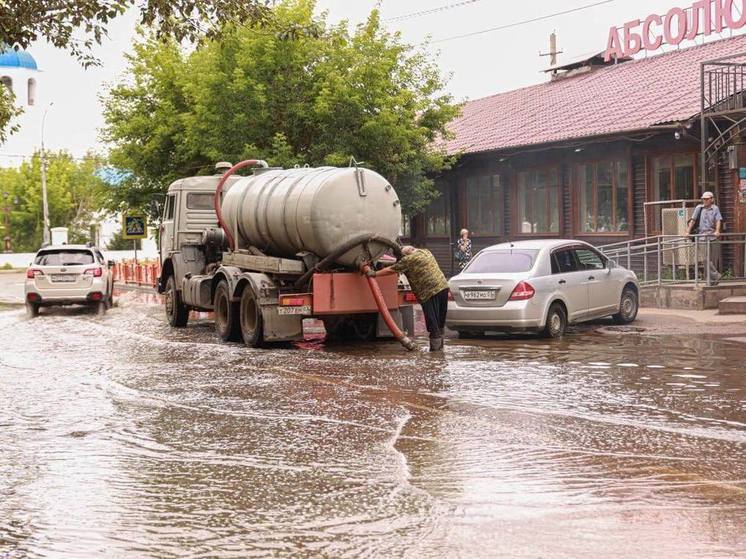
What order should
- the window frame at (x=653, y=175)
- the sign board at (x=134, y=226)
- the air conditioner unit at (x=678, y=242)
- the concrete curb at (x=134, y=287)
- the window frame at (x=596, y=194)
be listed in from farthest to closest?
the concrete curb at (x=134, y=287) → the sign board at (x=134, y=226) → the window frame at (x=596, y=194) → the window frame at (x=653, y=175) → the air conditioner unit at (x=678, y=242)

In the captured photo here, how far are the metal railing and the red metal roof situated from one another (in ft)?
8.98

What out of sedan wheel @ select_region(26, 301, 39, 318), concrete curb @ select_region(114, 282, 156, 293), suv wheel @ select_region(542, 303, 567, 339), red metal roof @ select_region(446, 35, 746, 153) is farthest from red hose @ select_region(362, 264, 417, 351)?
concrete curb @ select_region(114, 282, 156, 293)

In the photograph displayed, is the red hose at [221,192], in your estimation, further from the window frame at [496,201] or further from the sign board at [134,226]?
the sign board at [134,226]

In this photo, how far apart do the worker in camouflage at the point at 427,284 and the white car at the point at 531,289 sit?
3.97 feet

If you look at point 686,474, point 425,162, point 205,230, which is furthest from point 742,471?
point 425,162

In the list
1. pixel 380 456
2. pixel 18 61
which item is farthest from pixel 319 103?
pixel 18 61

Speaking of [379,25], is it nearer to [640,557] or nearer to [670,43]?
[670,43]

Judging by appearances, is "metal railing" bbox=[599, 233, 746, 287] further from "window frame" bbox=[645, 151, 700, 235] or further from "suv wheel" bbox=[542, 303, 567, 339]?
"suv wheel" bbox=[542, 303, 567, 339]

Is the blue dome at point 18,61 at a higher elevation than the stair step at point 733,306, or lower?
higher

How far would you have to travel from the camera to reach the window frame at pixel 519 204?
28.1 meters

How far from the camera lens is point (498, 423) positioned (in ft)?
29.8

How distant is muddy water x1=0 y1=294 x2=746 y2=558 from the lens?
225 inches

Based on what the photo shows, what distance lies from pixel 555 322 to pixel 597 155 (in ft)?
36.6

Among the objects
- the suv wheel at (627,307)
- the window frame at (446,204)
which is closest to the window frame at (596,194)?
the window frame at (446,204)
